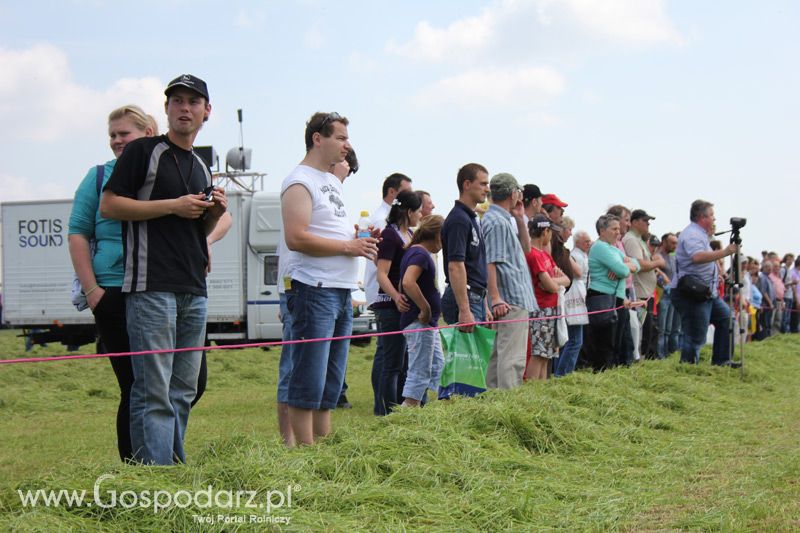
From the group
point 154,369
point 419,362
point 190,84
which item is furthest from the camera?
point 419,362

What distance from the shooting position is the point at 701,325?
1086 cm

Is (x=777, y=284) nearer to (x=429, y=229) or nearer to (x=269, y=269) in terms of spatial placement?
(x=269, y=269)

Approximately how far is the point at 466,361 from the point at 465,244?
2.98ft

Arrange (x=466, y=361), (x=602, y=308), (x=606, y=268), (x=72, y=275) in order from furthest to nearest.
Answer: (x=72, y=275) < (x=606, y=268) < (x=602, y=308) < (x=466, y=361)

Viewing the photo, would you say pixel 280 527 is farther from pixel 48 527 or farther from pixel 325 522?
pixel 48 527

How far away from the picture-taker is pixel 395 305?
7785 millimetres

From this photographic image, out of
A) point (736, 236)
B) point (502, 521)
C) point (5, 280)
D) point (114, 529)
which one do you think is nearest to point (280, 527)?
point (114, 529)

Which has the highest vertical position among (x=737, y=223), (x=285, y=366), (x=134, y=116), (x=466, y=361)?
(x=134, y=116)

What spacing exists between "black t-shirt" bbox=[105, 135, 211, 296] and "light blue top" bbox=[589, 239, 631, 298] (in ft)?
22.0

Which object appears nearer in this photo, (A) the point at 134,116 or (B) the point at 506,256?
(A) the point at 134,116

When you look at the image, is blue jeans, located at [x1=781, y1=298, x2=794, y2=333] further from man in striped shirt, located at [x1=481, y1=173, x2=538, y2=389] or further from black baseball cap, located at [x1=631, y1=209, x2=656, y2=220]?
man in striped shirt, located at [x1=481, y1=173, x2=538, y2=389]

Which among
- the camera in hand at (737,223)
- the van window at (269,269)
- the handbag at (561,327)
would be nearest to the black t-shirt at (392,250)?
the handbag at (561,327)

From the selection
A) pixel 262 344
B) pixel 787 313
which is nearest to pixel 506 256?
pixel 262 344

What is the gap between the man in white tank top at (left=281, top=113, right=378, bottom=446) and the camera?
17.1ft
